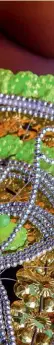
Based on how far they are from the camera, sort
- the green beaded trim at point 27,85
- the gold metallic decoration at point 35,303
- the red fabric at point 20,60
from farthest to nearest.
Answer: the red fabric at point 20,60 → the green beaded trim at point 27,85 → the gold metallic decoration at point 35,303

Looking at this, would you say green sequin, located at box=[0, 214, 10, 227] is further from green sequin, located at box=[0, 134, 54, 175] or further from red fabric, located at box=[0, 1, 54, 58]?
red fabric, located at box=[0, 1, 54, 58]

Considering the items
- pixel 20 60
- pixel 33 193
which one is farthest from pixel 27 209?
pixel 20 60

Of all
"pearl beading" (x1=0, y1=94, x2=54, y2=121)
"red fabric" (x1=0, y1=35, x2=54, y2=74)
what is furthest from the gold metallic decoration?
"red fabric" (x1=0, y1=35, x2=54, y2=74)

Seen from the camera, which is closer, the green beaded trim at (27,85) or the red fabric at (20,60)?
the green beaded trim at (27,85)

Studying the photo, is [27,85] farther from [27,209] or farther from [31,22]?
[31,22]

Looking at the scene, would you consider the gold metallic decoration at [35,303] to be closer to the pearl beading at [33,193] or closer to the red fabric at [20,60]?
the pearl beading at [33,193]

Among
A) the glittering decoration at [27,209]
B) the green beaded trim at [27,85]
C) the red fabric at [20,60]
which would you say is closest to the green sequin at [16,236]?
the glittering decoration at [27,209]

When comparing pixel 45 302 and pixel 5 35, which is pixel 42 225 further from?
pixel 5 35
